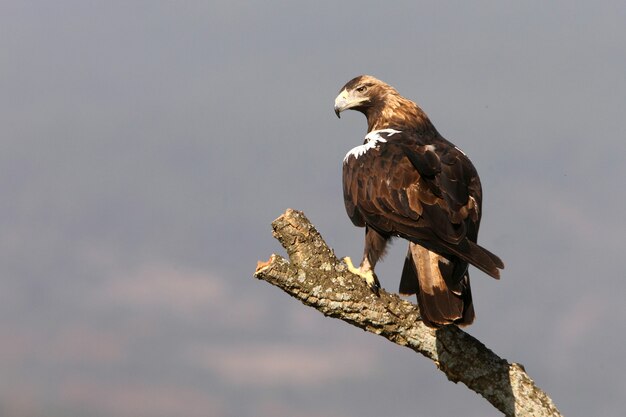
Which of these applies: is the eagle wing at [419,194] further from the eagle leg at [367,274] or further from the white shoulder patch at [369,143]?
the eagle leg at [367,274]

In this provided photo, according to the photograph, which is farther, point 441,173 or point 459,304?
point 441,173

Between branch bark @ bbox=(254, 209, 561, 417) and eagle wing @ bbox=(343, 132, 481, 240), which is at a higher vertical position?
eagle wing @ bbox=(343, 132, 481, 240)

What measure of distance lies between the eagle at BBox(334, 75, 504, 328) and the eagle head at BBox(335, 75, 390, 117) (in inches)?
56.4

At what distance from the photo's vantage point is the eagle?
841 cm

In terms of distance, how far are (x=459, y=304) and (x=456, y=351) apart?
0.62 m

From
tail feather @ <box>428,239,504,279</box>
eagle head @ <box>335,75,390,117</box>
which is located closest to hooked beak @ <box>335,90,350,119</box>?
eagle head @ <box>335,75,390,117</box>

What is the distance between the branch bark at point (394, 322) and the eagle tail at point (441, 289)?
0.36 metres

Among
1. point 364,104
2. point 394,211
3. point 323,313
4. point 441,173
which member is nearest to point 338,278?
point 323,313

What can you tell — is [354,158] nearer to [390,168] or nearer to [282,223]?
[390,168]

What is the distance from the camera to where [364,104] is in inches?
476

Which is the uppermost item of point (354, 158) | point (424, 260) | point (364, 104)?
point (364, 104)

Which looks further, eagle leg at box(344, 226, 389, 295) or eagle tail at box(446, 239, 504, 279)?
eagle leg at box(344, 226, 389, 295)

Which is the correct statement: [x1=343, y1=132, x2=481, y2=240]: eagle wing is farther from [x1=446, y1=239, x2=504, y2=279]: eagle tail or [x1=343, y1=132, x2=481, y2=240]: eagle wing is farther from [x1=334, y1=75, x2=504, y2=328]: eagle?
[x1=446, y1=239, x2=504, y2=279]: eagle tail

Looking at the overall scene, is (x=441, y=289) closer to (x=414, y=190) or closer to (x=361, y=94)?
(x=414, y=190)
